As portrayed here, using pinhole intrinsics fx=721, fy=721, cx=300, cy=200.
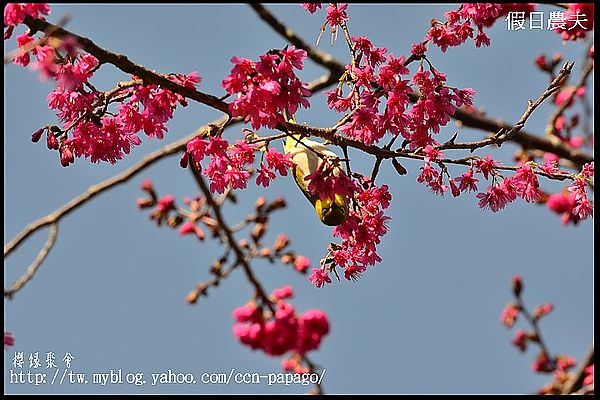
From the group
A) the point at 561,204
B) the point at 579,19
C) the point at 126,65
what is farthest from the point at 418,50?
the point at 561,204

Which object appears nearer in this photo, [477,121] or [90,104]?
→ [90,104]

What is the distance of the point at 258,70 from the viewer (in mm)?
2098

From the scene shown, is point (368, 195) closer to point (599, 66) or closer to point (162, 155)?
point (599, 66)

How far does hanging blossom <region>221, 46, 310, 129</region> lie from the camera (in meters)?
2.05

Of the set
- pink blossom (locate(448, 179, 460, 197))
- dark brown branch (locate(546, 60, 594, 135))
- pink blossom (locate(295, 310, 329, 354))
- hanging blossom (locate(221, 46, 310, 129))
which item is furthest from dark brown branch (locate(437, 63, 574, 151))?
pink blossom (locate(295, 310, 329, 354))

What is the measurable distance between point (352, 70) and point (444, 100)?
12.2 inches

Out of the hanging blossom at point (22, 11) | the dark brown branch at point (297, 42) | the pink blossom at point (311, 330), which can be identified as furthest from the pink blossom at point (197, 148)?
the pink blossom at point (311, 330)

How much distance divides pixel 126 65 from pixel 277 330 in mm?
3963

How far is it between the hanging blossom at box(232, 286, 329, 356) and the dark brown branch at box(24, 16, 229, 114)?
3832 mm

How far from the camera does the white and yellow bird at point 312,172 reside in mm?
2287

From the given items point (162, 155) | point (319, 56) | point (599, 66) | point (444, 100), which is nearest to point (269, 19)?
point (319, 56)

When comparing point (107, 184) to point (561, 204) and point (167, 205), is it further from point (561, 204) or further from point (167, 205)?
point (561, 204)

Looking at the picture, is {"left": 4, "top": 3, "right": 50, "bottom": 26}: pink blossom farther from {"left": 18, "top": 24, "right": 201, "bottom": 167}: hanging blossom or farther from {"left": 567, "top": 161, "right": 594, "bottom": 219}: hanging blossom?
{"left": 567, "top": 161, "right": 594, "bottom": 219}: hanging blossom

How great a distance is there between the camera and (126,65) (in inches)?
79.5
